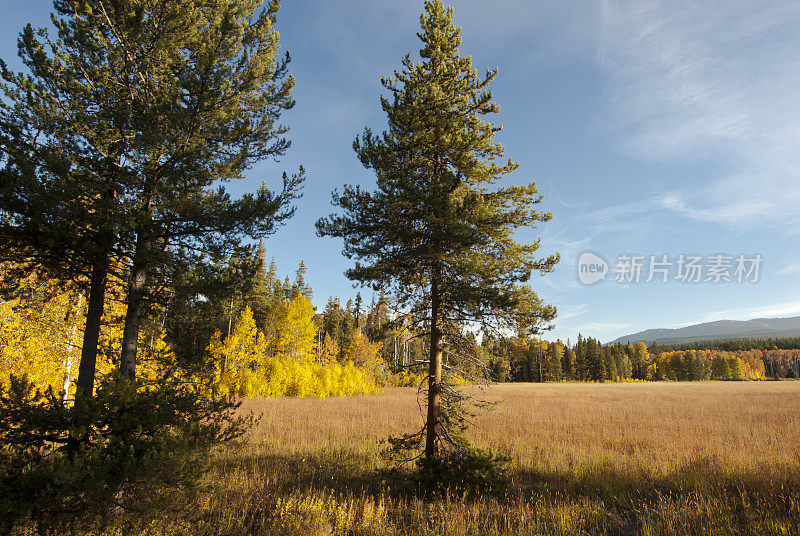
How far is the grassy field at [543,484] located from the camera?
5734mm

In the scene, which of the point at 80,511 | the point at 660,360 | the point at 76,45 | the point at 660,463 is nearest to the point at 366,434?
the point at 660,463

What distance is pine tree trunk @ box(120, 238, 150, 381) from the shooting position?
6594 millimetres

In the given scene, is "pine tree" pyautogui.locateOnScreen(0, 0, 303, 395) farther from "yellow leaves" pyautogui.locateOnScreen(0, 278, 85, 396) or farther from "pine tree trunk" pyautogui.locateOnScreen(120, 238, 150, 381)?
"yellow leaves" pyautogui.locateOnScreen(0, 278, 85, 396)

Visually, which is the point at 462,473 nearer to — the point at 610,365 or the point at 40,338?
the point at 40,338

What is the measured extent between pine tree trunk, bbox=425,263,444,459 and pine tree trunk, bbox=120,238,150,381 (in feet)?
19.4

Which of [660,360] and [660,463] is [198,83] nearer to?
[660,463]

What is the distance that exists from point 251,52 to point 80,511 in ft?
29.7

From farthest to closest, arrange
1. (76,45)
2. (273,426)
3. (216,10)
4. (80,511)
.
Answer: (273,426), (216,10), (76,45), (80,511)

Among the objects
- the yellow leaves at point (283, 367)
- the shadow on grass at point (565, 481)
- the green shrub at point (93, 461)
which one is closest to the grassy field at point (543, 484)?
the shadow on grass at point (565, 481)

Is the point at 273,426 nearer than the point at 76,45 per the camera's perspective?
No

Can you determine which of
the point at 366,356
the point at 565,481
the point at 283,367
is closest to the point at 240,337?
the point at 283,367

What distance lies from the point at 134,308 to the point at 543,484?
31.5ft

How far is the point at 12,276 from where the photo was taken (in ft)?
21.3

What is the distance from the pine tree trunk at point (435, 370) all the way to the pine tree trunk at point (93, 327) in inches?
256
